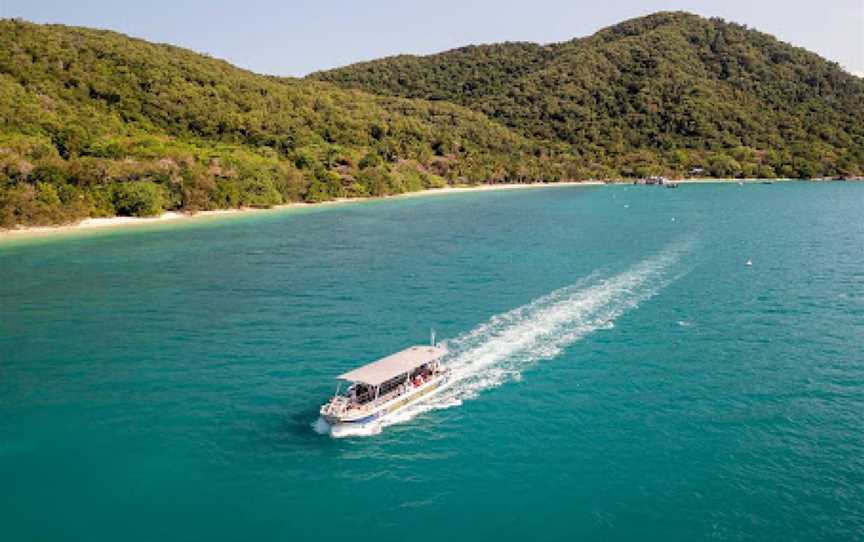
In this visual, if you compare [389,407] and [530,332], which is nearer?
[389,407]

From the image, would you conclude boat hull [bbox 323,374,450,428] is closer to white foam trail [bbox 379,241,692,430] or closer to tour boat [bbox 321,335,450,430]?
tour boat [bbox 321,335,450,430]

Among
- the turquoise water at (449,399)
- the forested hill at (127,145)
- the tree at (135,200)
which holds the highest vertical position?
the forested hill at (127,145)

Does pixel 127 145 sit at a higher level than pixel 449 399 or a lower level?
higher

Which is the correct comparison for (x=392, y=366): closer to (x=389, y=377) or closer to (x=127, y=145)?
(x=389, y=377)

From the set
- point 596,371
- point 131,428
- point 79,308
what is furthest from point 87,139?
point 596,371

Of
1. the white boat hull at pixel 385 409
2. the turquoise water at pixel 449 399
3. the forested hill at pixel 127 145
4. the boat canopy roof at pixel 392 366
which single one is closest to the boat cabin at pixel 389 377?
the boat canopy roof at pixel 392 366

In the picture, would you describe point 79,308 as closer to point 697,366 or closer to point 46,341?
point 46,341

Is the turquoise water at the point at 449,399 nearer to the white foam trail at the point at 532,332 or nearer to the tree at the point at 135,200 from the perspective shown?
the white foam trail at the point at 532,332

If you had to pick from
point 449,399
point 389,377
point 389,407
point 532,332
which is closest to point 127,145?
point 532,332
